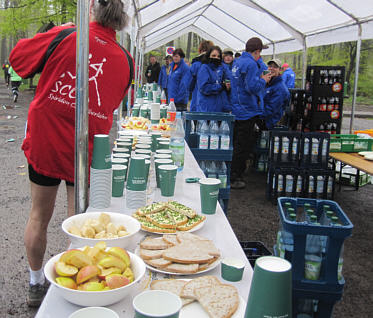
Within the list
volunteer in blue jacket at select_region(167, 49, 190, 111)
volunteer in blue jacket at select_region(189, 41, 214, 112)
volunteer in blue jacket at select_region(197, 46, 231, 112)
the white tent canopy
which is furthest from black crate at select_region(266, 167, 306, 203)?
volunteer in blue jacket at select_region(167, 49, 190, 111)

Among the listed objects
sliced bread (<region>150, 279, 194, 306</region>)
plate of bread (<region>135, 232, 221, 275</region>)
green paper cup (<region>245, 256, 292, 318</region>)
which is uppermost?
green paper cup (<region>245, 256, 292, 318</region>)

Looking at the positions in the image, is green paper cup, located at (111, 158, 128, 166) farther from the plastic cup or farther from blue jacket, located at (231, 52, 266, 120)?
blue jacket, located at (231, 52, 266, 120)

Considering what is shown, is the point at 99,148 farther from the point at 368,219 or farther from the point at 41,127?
the point at 368,219

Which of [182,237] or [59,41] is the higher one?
[59,41]

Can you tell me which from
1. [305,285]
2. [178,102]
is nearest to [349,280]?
[305,285]

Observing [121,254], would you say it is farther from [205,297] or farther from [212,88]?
[212,88]

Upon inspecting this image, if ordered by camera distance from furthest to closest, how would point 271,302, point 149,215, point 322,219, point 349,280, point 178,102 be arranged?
point 178,102, point 349,280, point 322,219, point 149,215, point 271,302

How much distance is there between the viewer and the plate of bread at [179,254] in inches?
55.4

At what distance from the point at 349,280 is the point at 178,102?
22.1 feet

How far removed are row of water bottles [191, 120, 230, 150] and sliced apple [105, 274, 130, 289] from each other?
340 cm

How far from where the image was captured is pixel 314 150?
558cm

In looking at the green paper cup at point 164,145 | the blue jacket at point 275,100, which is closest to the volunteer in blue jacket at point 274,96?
the blue jacket at point 275,100

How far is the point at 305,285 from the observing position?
86.0 inches

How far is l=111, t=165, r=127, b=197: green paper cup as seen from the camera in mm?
2125
